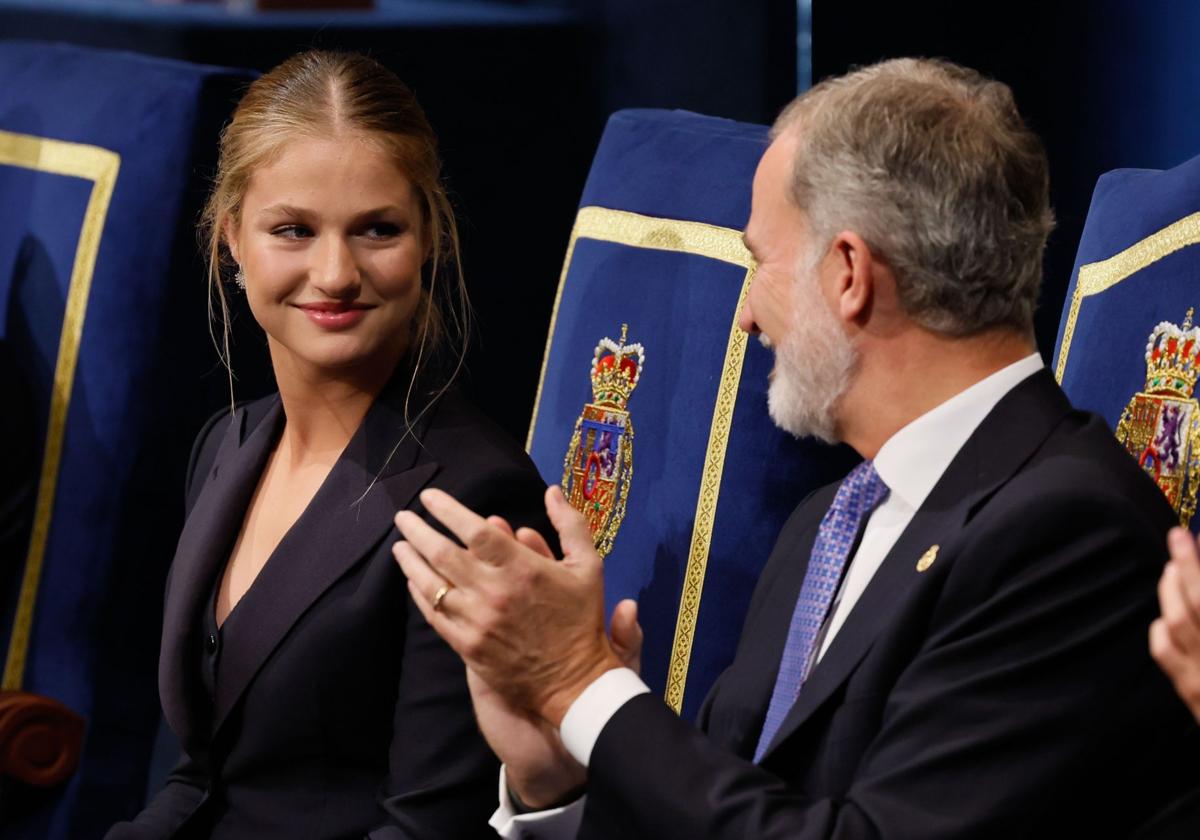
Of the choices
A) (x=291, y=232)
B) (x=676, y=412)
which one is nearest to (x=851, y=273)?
(x=291, y=232)

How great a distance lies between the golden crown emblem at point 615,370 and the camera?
2.39m

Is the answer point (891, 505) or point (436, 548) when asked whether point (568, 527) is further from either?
point (891, 505)

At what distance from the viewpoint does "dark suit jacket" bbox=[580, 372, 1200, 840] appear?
1355 millimetres

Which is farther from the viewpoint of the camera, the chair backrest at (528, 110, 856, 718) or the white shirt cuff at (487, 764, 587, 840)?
the chair backrest at (528, 110, 856, 718)

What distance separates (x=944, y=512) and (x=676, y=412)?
2.83 ft

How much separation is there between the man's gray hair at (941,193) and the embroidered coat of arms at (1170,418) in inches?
9.4

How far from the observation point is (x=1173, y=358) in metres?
1.76

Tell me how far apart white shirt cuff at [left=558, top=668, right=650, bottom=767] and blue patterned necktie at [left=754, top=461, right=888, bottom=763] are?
6.2 inches

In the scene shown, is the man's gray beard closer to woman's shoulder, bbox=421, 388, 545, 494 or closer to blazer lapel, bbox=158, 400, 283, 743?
woman's shoulder, bbox=421, 388, 545, 494

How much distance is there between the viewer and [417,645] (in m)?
1.79

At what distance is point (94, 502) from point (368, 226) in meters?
1.20

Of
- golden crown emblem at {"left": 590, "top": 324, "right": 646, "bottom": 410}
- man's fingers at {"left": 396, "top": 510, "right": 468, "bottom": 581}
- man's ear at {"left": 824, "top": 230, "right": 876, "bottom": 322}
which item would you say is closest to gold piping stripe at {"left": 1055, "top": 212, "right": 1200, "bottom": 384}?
man's ear at {"left": 824, "top": 230, "right": 876, "bottom": 322}

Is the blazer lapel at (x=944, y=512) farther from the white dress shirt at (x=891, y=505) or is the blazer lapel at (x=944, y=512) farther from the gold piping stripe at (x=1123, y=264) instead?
the gold piping stripe at (x=1123, y=264)

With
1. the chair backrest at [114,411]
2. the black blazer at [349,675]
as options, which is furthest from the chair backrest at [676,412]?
the chair backrest at [114,411]
